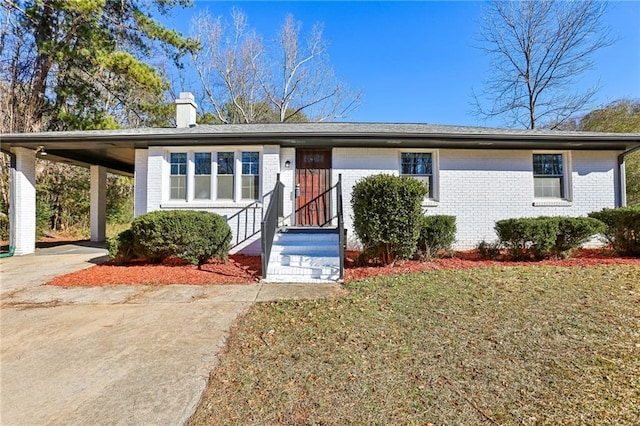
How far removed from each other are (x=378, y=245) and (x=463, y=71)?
14.1m

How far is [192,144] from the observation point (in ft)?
26.7

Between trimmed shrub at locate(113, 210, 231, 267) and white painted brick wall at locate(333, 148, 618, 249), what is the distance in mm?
3709

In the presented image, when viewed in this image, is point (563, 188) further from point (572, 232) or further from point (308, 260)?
point (308, 260)

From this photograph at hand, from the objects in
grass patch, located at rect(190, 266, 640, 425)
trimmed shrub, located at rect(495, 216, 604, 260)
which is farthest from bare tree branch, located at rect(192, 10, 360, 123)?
grass patch, located at rect(190, 266, 640, 425)

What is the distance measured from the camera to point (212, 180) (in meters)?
8.24

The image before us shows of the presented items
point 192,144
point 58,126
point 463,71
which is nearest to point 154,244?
point 192,144

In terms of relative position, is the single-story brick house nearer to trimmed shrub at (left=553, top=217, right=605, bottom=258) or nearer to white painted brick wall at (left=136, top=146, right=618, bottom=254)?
white painted brick wall at (left=136, top=146, right=618, bottom=254)

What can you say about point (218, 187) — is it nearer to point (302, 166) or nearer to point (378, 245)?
point (302, 166)

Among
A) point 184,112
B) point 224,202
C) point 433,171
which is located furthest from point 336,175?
point 184,112

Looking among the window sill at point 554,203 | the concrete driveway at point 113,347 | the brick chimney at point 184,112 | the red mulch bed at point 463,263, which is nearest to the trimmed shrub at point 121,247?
the concrete driveway at point 113,347

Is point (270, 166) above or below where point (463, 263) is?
above

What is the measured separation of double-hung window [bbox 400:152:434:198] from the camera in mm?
8547

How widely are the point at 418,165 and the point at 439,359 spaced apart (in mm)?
6776

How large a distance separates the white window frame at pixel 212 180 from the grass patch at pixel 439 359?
183 inches
